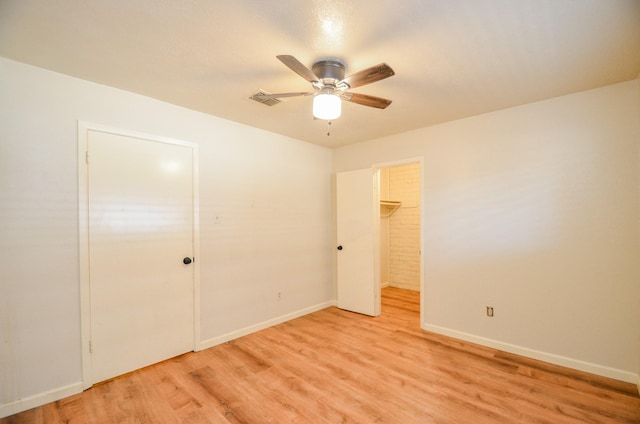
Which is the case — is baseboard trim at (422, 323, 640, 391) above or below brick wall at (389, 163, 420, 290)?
below

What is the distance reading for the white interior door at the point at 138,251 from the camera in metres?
2.40

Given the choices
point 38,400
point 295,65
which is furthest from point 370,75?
point 38,400

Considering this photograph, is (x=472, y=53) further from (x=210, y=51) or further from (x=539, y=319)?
(x=539, y=319)

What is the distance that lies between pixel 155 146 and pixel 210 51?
49.5 inches

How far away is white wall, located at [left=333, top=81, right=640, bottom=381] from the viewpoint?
242 centimetres

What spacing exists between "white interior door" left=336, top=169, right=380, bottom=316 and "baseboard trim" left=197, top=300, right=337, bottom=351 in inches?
14.4

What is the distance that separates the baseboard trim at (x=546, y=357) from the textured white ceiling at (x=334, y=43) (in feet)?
8.17

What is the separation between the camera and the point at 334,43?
182cm

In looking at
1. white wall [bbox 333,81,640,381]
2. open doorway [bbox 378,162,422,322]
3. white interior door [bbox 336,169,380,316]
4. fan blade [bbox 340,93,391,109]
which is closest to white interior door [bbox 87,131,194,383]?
fan blade [bbox 340,93,391,109]

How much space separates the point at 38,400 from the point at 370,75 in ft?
11.0

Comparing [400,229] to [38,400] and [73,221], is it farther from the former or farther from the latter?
[38,400]

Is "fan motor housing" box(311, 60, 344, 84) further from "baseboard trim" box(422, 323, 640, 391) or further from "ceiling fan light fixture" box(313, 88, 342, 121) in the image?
"baseboard trim" box(422, 323, 640, 391)

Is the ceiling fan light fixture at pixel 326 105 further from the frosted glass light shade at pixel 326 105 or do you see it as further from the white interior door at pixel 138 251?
the white interior door at pixel 138 251

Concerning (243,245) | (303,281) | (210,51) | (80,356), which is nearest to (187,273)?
(243,245)
